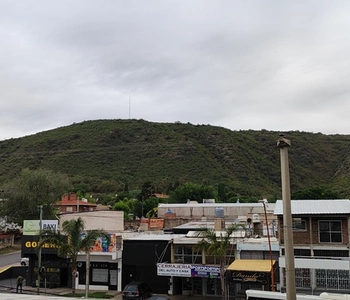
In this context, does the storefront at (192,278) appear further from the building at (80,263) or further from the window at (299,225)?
the window at (299,225)

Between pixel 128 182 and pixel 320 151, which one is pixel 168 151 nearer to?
pixel 128 182

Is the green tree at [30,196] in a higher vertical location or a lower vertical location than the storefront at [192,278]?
higher

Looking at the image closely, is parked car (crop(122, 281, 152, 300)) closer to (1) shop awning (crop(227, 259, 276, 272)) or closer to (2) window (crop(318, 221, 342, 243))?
(1) shop awning (crop(227, 259, 276, 272))

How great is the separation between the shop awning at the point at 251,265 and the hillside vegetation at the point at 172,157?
262 ft

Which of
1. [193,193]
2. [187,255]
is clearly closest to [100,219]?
[187,255]

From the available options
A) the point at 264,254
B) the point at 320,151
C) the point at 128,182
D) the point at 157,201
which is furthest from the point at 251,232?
the point at 320,151

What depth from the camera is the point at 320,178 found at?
132 metres

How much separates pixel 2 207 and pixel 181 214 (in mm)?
25866

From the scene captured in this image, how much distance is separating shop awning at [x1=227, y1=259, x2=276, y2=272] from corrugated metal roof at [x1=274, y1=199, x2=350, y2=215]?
345 centimetres

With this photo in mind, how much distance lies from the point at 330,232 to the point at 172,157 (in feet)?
Answer: 338

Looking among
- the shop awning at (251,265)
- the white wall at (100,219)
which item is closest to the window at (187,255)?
the shop awning at (251,265)

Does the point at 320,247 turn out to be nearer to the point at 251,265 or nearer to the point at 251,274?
the point at 251,265

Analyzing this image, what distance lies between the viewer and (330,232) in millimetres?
28812

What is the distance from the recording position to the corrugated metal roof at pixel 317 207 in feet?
93.2
